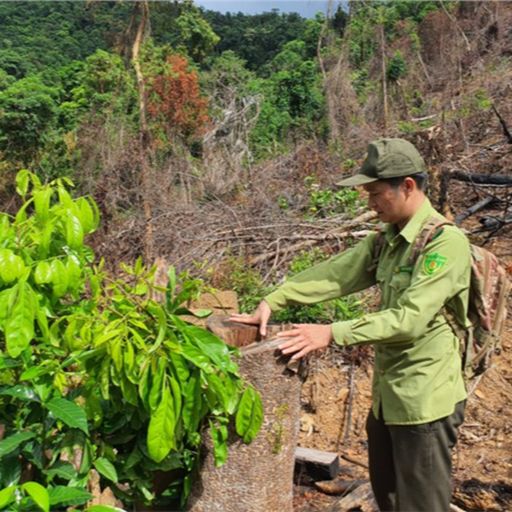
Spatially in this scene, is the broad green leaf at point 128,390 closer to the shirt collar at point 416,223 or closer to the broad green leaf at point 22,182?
the broad green leaf at point 22,182

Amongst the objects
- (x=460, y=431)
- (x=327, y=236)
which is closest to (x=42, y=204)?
(x=460, y=431)

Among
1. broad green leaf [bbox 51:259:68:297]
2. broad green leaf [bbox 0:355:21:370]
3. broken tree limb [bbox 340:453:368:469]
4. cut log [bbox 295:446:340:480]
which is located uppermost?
broad green leaf [bbox 51:259:68:297]

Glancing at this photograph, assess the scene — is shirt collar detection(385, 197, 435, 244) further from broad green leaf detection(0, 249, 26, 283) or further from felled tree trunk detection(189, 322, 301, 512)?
broad green leaf detection(0, 249, 26, 283)

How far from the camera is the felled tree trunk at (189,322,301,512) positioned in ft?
6.61

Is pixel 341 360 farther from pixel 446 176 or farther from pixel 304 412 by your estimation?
pixel 446 176

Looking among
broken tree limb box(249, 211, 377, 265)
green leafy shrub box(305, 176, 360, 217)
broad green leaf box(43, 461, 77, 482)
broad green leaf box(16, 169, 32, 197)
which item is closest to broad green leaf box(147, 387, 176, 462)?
broad green leaf box(43, 461, 77, 482)

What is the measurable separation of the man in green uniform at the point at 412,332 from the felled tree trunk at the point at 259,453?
0.45ft

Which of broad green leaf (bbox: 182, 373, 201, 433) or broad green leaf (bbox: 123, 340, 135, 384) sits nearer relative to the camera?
broad green leaf (bbox: 123, 340, 135, 384)

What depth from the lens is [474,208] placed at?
6.28 m

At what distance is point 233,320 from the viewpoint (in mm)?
2164

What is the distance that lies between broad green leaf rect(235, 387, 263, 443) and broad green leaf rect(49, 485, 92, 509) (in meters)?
0.55

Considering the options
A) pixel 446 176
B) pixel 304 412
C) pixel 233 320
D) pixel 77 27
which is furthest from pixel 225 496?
pixel 77 27

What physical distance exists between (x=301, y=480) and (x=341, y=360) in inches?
53.8

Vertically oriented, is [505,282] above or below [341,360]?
above
